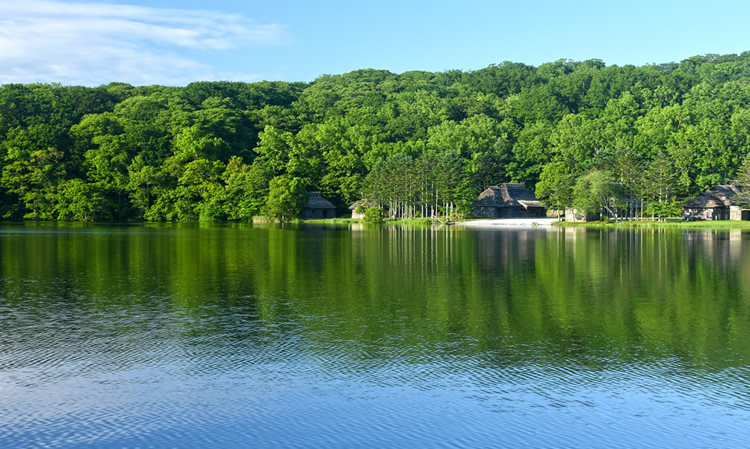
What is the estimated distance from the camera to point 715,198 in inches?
2970

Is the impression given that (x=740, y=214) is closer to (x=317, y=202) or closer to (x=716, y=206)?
(x=716, y=206)

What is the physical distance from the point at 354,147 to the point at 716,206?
4841 centimetres

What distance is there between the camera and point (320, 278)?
22.1 metres

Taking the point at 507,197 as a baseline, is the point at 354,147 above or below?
above

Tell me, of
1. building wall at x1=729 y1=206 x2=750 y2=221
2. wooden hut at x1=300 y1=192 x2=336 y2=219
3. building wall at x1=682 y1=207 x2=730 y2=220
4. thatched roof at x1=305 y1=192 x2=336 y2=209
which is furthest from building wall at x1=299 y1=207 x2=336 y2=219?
building wall at x1=729 y1=206 x2=750 y2=221

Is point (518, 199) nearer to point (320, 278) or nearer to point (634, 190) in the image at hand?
point (634, 190)

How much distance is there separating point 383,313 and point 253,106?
105 metres

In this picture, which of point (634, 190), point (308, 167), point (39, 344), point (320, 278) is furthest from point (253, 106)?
point (39, 344)

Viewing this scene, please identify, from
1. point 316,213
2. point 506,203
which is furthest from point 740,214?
point 316,213

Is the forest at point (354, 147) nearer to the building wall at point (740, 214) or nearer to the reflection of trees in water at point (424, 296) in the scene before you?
the building wall at point (740, 214)

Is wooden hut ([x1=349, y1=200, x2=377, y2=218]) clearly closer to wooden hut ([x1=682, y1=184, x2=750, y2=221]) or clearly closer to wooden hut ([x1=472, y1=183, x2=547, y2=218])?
wooden hut ([x1=472, y1=183, x2=547, y2=218])

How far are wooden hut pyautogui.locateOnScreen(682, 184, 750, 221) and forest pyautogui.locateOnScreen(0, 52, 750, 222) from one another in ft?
7.57

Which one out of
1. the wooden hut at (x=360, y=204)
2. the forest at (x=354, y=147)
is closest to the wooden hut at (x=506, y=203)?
the forest at (x=354, y=147)

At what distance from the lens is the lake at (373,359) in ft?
26.6
